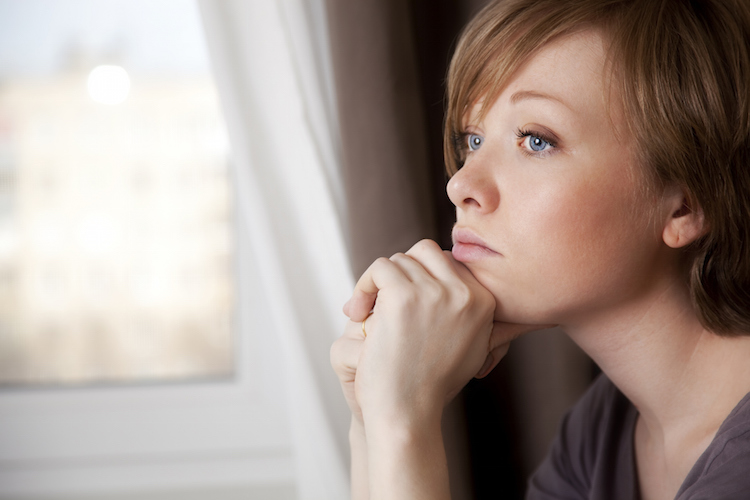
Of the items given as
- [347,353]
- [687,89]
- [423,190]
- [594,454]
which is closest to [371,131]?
[423,190]

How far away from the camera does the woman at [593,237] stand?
80 centimetres

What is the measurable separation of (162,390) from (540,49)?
120 centimetres

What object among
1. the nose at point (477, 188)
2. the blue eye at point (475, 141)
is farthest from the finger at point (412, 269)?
the blue eye at point (475, 141)

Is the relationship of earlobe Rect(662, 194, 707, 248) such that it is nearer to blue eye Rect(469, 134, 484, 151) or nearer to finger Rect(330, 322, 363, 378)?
blue eye Rect(469, 134, 484, 151)

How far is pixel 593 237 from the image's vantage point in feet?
2.68

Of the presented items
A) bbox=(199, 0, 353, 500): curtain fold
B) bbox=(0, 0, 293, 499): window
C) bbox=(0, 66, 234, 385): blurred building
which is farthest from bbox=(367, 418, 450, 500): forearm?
bbox=(0, 66, 234, 385): blurred building

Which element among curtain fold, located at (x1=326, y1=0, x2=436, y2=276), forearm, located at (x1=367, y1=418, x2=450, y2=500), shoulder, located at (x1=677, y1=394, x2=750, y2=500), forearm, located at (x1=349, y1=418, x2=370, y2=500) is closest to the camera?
shoulder, located at (x1=677, y1=394, x2=750, y2=500)

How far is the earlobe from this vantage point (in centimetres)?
85

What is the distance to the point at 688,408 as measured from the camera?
94cm

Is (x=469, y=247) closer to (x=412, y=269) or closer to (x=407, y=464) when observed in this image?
(x=412, y=269)

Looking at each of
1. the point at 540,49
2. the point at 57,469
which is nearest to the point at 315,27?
the point at 540,49

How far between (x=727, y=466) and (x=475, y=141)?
0.59 meters

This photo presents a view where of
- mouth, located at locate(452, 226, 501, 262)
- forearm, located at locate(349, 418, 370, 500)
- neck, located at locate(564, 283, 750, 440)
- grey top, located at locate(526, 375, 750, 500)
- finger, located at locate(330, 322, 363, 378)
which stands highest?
mouth, located at locate(452, 226, 501, 262)

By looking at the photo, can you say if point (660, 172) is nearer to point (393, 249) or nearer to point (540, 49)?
point (540, 49)
